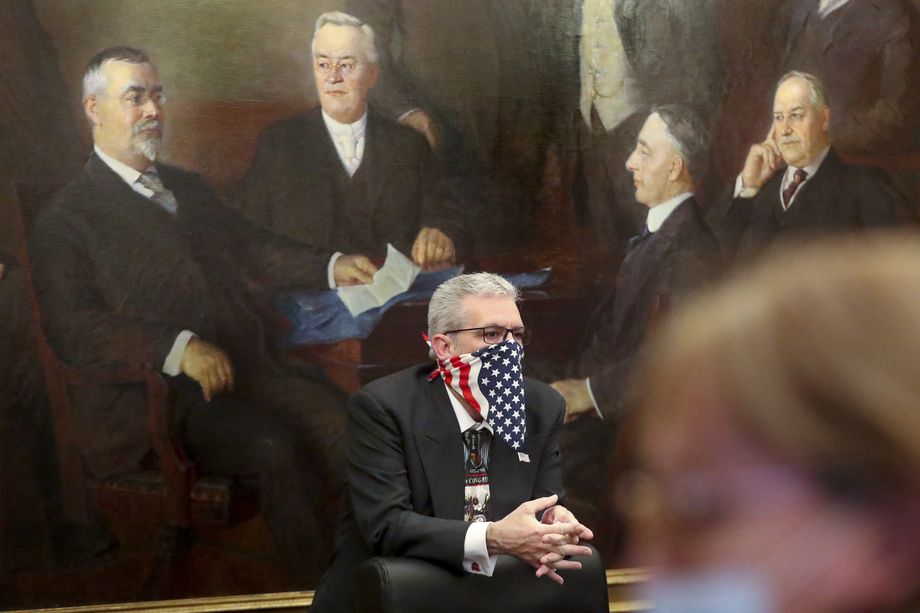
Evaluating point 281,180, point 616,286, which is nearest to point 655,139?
point 616,286

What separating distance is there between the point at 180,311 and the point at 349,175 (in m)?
1.29

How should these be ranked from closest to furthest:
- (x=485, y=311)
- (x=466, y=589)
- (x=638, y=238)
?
(x=466, y=589)
(x=485, y=311)
(x=638, y=238)

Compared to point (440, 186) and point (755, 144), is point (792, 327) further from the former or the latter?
point (755, 144)

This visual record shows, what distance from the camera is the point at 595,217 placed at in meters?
7.15

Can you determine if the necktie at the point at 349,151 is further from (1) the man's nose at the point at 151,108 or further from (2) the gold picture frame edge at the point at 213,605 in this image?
(2) the gold picture frame edge at the point at 213,605

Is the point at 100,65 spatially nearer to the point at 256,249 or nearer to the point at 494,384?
the point at 256,249

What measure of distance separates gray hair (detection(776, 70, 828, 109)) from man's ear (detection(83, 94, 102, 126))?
4262 mm

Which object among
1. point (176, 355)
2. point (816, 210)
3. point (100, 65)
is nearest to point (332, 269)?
point (176, 355)

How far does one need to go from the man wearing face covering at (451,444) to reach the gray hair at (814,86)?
3.89 m

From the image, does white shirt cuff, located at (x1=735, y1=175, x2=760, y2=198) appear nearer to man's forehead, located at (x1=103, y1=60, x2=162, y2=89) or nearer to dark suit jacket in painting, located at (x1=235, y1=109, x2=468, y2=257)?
dark suit jacket in painting, located at (x1=235, y1=109, x2=468, y2=257)

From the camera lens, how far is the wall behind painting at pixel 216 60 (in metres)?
6.45

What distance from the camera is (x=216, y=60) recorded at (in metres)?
6.61

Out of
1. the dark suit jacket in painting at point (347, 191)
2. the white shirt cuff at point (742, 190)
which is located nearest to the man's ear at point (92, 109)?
the dark suit jacket in painting at point (347, 191)

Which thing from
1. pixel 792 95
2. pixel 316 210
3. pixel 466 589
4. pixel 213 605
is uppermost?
pixel 792 95
